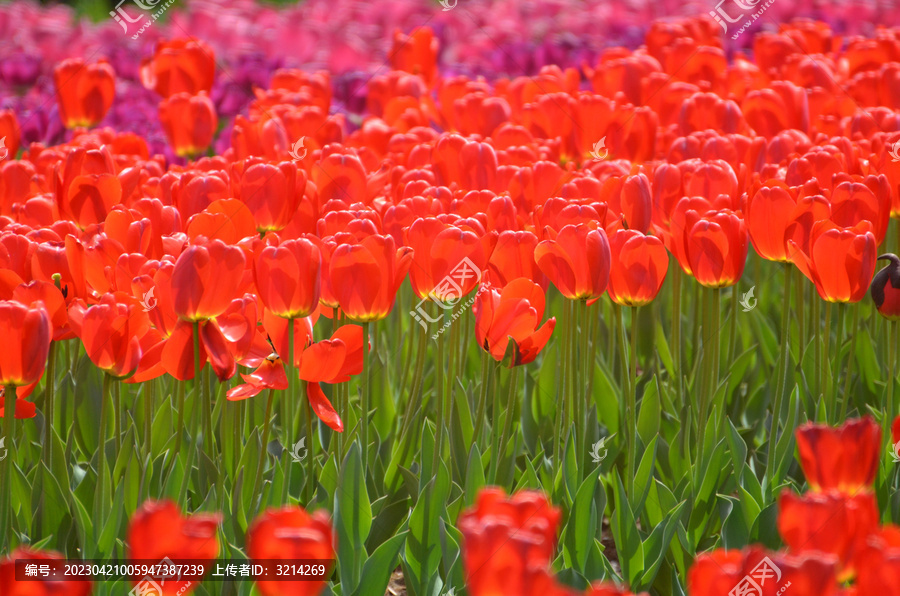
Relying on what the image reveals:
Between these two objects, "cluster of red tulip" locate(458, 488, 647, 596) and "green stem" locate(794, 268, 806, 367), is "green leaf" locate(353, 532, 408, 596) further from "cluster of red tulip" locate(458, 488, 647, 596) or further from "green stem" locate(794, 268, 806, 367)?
"green stem" locate(794, 268, 806, 367)

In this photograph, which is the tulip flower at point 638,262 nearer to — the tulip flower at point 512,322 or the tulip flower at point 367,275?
the tulip flower at point 512,322

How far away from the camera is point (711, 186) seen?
242 cm

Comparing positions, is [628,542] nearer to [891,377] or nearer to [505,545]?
[891,377]

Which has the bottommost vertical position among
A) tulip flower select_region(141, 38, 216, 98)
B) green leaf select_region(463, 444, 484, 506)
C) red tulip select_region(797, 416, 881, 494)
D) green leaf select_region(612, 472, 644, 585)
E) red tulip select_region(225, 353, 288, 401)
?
green leaf select_region(612, 472, 644, 585)

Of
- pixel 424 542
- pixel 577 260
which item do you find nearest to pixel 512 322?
pixel 577 260

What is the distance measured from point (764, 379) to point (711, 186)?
2.24ft

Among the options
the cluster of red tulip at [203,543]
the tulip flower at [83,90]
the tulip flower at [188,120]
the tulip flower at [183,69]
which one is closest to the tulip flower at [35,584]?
the cluster of red tulip at [203,543]

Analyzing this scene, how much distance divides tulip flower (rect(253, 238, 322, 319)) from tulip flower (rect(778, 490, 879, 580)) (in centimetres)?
95

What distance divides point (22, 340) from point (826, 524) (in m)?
1.27

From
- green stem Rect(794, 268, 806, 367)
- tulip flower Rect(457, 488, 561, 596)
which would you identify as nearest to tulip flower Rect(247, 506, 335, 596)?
tulip flower Rect(457, 488, 561, 596)

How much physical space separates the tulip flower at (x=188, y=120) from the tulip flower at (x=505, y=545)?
2816 millimetres

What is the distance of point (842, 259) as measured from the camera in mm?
1970

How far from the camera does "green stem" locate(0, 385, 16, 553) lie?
1.73 m

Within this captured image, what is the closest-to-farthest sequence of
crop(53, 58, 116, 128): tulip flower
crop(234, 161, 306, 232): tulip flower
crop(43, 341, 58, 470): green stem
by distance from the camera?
1. crop(43, 341, 58, 470): green stem
2. crop(234, 161, 306, 232): tulip flower
3. crop(53, 58, 116, 128): tulip flower
